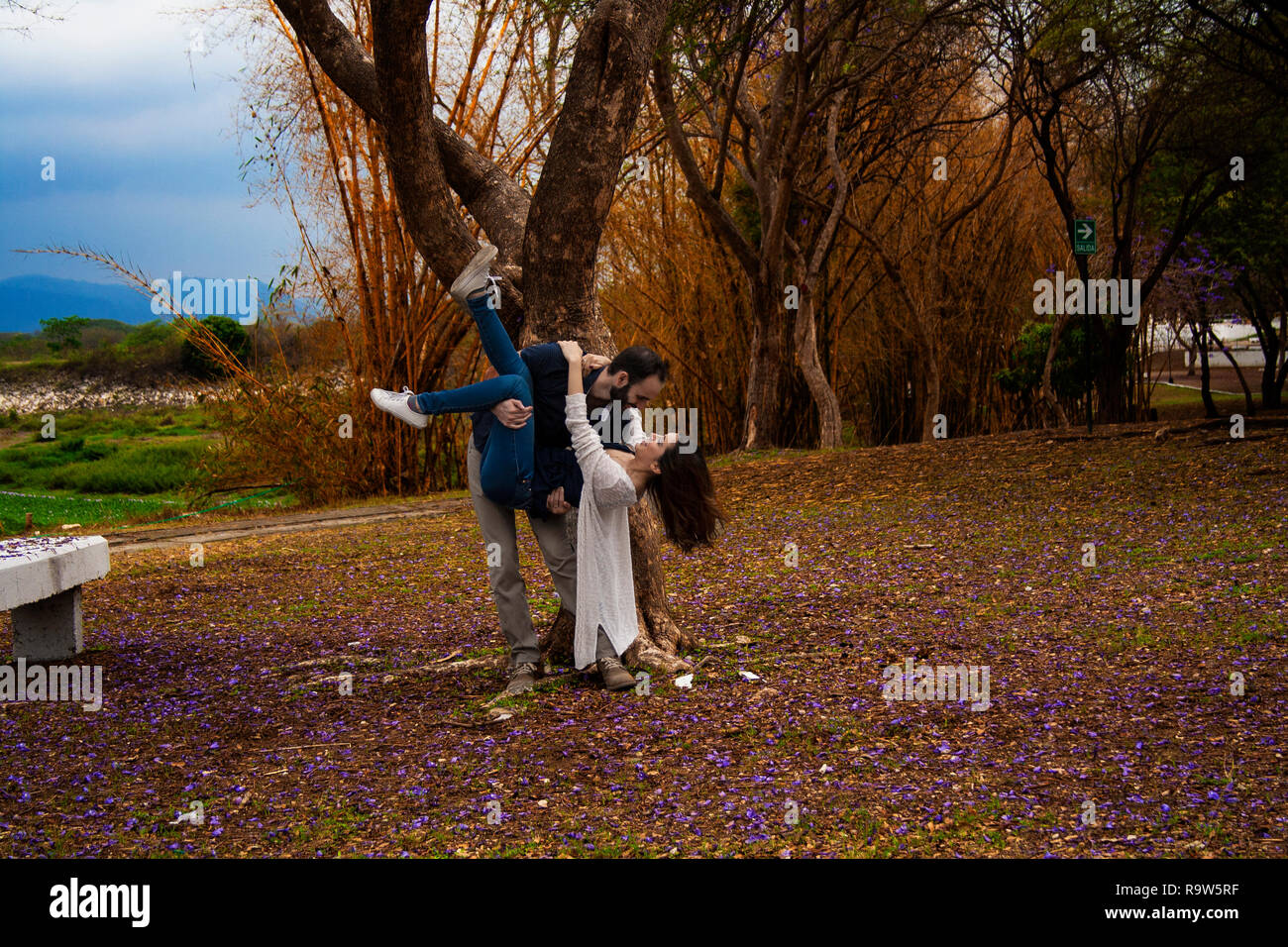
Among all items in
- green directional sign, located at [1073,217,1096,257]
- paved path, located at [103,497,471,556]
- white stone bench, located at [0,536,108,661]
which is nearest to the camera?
white stone bench, located at [0,536,108,661]

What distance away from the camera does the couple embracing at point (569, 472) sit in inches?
134

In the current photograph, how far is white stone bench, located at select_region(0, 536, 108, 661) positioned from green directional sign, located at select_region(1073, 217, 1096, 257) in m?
6.37

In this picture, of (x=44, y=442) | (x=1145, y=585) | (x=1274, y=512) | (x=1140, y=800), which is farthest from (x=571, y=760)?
(x=44, y=442)

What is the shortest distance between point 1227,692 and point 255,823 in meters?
2.90

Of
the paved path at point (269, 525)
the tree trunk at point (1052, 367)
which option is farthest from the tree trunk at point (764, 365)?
the paved path at point (269, 525)

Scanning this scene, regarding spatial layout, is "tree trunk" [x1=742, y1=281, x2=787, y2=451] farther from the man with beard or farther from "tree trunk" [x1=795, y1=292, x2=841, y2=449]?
the man with beard

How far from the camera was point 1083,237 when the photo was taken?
7859 mm

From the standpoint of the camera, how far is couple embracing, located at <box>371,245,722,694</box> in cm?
341

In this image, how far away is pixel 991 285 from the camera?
12.4 metres

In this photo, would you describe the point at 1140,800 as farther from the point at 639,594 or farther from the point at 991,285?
the point at 991,285

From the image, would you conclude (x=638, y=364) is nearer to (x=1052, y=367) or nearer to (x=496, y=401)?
(x=496, y=401)

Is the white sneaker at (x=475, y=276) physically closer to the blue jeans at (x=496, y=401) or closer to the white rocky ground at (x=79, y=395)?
the blue jeans at (x=496, y=401)

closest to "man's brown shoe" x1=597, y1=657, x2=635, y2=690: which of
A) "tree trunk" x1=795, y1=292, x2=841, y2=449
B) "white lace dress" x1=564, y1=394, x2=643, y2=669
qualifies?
"white lace dress" x1=564, y1=394, x2=643, y2=669

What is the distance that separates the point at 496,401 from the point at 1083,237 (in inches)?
230
